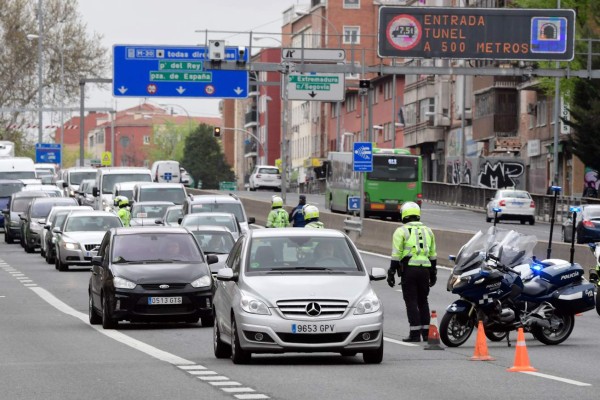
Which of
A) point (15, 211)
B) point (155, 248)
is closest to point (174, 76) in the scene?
point (15, 211)

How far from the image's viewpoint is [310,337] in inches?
633

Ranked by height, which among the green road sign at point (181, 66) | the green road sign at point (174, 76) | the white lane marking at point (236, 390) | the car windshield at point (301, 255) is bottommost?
the white lane marking at point (236, 390)

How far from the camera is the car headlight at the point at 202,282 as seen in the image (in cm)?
2219

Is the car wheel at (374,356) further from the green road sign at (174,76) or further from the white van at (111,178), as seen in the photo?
the green road sign at (174,76)

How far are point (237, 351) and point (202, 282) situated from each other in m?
5.94

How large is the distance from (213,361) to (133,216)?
3159 centimetres

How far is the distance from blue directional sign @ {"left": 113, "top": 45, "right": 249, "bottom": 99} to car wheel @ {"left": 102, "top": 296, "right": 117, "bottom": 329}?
39147 millimetres

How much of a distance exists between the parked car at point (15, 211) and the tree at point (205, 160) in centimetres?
11163

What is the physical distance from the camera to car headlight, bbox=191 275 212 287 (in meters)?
22.2

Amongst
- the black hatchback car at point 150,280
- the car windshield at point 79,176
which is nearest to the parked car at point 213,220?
the black hatchback car at point 150,280

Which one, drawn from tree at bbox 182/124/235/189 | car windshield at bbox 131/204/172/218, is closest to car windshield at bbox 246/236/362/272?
car windshield at bbox 131/204/172/218

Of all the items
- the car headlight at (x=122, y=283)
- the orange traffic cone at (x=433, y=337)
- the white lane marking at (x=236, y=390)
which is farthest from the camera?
the car headlight at (x=122, y=283)

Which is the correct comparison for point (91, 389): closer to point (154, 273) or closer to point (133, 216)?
point (154, 273)

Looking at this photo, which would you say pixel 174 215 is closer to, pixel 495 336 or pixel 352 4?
pixel 495 336
